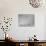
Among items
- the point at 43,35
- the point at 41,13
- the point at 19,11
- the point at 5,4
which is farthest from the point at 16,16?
the point at 43,35

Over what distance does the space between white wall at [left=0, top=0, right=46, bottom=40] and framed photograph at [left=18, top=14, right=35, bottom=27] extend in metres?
0.09

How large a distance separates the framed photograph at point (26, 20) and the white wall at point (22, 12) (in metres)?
0.09

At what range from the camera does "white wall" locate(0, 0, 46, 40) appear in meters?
3.80

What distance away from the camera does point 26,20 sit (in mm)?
3826

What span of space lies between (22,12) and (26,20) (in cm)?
28

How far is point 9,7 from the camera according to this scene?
384cm

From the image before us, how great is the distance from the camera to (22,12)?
3.84m

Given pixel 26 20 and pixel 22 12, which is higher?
pixel 22 12

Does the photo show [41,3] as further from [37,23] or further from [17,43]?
[17,43]

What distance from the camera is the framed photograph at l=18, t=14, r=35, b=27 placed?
3818mm

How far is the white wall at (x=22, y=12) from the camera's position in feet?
12.5

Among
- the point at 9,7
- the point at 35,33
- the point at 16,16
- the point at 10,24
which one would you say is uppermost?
the point at 9,7

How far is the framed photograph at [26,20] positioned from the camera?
150 inches

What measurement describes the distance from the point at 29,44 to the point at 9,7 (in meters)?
1.35
